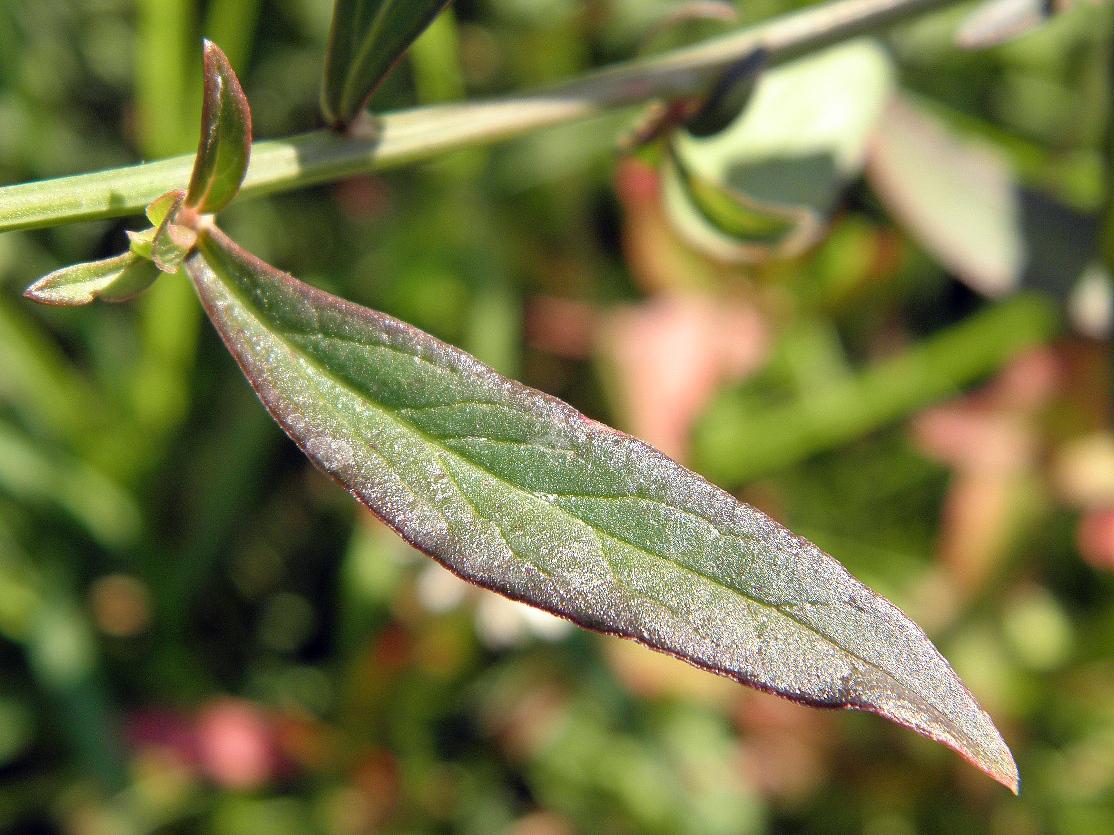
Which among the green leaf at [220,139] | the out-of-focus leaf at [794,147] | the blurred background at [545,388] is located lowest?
the blurred background at [545,388]

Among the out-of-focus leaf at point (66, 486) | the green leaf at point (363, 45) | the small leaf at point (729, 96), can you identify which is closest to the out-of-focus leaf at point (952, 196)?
the small leaf at point (729, 96)

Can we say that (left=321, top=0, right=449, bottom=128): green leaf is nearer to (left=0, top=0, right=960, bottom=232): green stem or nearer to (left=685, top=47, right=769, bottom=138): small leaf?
(left=0, top=0, right=960, bottom=232): green stem

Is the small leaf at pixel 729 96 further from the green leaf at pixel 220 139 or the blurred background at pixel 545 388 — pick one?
the blurred background at pixel 545 388

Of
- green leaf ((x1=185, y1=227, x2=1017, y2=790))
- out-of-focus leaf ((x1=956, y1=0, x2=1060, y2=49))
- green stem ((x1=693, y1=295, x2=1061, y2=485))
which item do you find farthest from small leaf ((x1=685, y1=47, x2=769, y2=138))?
green stem ((x1=693, y1=295, x2=1061, y2=485))

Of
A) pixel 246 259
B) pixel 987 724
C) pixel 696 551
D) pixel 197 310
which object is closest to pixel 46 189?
pixel 246 259

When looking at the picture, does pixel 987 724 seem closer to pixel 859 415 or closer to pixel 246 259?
pixel 246 259
